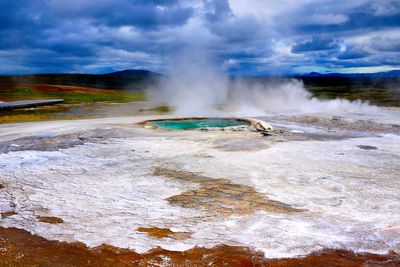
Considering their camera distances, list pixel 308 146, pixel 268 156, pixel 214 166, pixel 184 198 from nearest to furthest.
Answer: pixel 184 198 < pixel 214 166 < pixel 268 156 < pixel 308 146

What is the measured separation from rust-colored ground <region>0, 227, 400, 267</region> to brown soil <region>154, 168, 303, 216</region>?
1.33 meters

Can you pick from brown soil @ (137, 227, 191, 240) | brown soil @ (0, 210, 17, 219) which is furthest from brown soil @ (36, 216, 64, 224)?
brown soil @ (137, 227, 191, 240)

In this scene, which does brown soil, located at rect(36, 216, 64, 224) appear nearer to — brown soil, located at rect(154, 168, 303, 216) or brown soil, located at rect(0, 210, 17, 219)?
brown soil, located at rect(0, 210, 17, 219)

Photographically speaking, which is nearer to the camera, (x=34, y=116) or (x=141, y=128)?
(x=141, y=128)

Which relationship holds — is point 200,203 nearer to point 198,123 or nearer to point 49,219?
point 49,219

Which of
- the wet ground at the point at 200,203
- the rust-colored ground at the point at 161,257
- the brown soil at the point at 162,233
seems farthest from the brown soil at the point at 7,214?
the brown soil at the point at 162,233

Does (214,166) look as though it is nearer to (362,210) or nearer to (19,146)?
(362,210)

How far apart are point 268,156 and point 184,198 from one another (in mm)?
3792

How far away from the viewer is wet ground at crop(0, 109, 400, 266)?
479 cm

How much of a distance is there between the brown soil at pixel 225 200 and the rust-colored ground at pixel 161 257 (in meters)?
1.33

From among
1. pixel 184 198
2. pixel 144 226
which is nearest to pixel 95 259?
pixel 144 226

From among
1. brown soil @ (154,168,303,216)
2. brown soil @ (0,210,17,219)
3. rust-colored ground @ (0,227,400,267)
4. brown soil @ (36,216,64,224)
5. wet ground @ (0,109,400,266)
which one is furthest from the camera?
brown soil @ (154,168,303,216)

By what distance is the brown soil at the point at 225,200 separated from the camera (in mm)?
6145

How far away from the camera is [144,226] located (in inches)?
220
